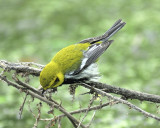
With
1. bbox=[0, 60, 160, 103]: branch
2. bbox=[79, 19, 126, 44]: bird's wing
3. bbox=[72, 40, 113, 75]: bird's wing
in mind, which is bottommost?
bbox=[0, 60, 160, 103]: branch

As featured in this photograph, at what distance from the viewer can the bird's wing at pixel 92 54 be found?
4238 mm

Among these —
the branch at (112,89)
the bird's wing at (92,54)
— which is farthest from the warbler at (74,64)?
the branch at (112,89)

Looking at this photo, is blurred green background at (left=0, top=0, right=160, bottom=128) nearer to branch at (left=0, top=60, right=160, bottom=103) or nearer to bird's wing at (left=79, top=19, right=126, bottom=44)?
bird's wing at (left=79, top=19, right=126, bottom=44)

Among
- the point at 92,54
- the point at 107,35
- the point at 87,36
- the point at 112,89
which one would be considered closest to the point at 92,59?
the point at 92,54

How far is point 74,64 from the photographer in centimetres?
420

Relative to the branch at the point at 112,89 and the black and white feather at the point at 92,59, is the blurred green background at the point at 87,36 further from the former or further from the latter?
the branch at the point at 112,89

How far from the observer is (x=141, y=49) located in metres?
6.70

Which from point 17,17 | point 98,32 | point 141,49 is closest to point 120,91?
point 141,49

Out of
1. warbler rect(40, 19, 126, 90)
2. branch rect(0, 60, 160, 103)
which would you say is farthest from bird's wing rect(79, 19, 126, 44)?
branch rect(0, 60, 160, 103)

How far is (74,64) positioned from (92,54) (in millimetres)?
283

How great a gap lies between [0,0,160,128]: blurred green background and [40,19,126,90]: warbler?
1.00 metres

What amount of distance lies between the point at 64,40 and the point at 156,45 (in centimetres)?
168

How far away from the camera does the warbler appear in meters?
3.86

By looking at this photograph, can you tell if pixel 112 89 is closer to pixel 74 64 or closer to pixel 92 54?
pixel 74 64
